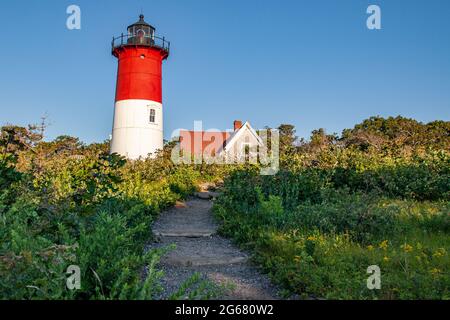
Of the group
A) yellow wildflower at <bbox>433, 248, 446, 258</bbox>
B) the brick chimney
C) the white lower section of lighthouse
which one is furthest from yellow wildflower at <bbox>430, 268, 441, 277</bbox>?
the brick chimney

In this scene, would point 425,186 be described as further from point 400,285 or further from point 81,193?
point 81,193

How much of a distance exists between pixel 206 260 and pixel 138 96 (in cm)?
1809

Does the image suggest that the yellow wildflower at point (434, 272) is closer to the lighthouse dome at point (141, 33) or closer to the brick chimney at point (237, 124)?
the lighthouse dome at point (141, 33)

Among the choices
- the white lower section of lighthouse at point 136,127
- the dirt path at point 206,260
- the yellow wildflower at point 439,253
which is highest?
the white lower section of lighthouse at point 136,127

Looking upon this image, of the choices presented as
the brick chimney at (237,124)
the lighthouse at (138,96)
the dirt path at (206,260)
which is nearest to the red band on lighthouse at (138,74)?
the lighthouse at (138,96)

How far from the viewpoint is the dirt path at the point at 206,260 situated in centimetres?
431

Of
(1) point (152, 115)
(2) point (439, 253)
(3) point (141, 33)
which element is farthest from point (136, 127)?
(2) point (439, 253)

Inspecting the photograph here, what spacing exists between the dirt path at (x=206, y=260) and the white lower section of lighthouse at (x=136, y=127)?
1446 cm

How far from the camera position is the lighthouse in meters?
22.2

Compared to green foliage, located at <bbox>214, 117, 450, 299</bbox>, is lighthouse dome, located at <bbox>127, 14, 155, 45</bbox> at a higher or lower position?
higher

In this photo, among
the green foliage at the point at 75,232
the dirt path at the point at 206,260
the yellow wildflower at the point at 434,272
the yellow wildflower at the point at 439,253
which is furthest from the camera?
the yellow wildflower at the point at 439,253

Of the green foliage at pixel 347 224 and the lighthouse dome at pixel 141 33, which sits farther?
the lighthouse dome at pixel 141 33

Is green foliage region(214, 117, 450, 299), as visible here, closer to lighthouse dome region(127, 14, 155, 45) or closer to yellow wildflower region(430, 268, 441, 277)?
yellow wildflower region(430, 268, 441, 277)
